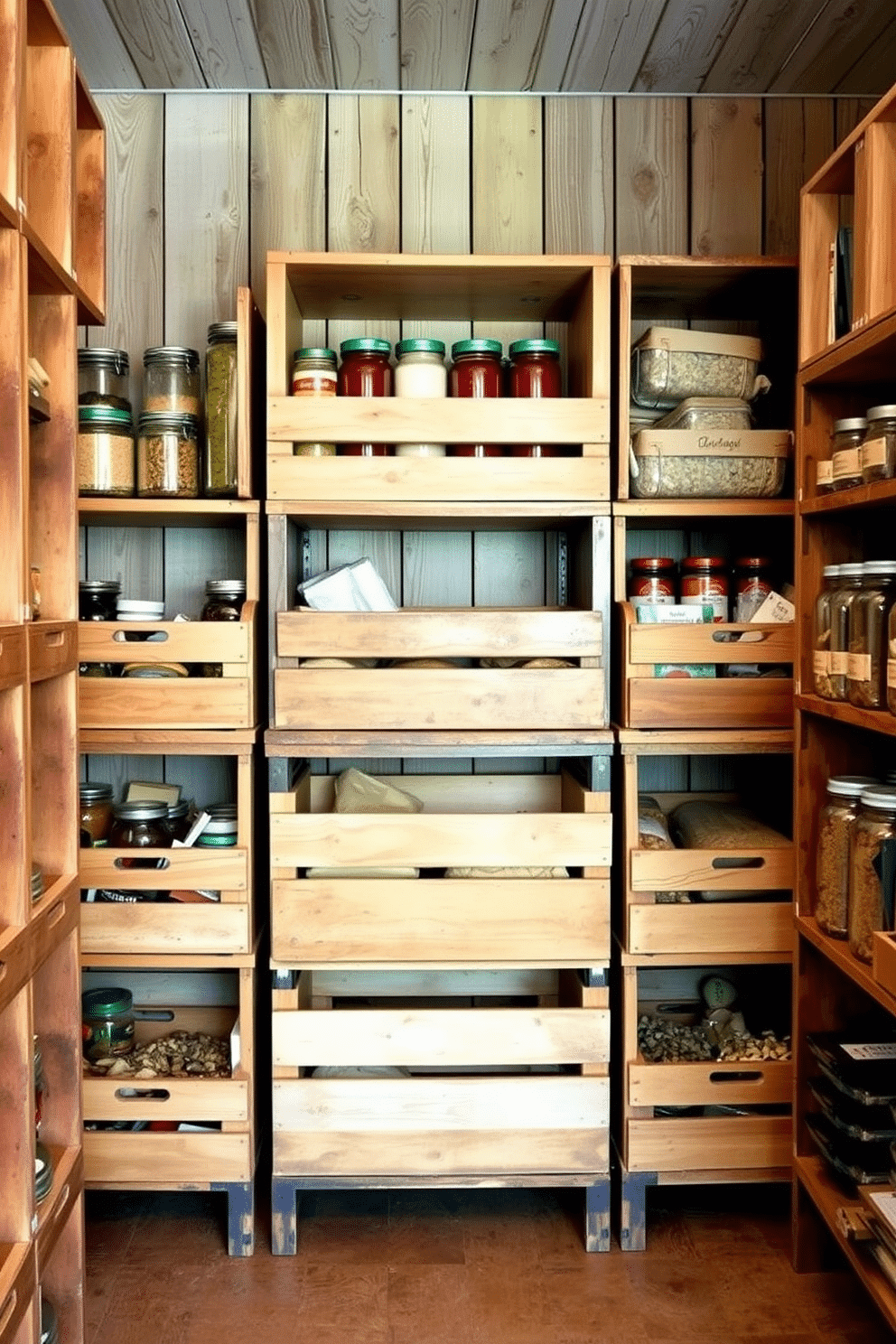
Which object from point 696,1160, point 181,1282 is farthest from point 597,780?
point 181,1282

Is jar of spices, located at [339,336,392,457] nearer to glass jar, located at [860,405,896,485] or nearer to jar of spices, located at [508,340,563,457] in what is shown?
jar of spices, located at [508,340,563,457]

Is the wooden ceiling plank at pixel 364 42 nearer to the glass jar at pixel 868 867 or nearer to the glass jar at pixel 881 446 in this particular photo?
the glass jar at pixel 881 446

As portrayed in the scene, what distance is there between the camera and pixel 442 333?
8.32ft

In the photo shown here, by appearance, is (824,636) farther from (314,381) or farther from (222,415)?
(222,415)

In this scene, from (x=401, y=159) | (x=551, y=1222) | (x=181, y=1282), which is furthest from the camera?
(x=401, y=159)

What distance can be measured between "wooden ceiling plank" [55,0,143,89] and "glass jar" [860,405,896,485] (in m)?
1.54

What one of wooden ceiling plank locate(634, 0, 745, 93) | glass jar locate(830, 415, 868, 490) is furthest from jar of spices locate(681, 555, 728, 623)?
wooden ceiling plank locate(634, 0, 745, 93)

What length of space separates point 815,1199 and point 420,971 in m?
0.91

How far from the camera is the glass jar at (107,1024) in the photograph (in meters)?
2.33

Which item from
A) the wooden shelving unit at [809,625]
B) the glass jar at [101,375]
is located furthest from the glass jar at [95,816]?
the wooden shelving unit at [809,625]

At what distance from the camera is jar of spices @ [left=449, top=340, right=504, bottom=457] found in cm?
223

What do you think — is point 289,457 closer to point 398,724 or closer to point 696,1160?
point 398,724

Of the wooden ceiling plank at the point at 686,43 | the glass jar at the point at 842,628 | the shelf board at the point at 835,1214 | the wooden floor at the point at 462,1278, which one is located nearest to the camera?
the shelf board at the point at 835,1214

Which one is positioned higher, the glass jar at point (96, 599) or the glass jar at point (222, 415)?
the glass jar at point (222, 415)
